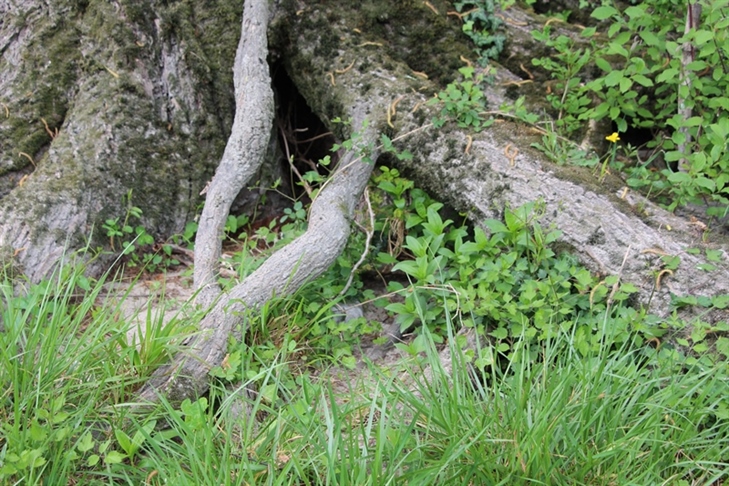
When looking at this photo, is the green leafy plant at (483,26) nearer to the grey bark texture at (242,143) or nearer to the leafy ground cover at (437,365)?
the leafy ground cover at (437,365)

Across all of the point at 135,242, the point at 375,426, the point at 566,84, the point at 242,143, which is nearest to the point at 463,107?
the point at 566,84

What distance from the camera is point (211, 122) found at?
340cm

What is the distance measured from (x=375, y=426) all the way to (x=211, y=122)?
2.06 m

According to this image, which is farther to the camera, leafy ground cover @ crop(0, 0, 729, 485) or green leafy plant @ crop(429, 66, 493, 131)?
green leafy plant @ crop(429, 66, 493, 131)

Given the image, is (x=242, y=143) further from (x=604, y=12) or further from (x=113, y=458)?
(x=604, y=12)

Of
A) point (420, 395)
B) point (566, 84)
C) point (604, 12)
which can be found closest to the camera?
point (420, 395)

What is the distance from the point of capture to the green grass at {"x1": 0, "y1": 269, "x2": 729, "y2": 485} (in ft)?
5.85

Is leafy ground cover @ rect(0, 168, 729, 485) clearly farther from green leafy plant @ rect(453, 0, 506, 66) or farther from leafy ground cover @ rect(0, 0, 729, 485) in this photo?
green leafy plant @ rect(453, 0, 506, 66)

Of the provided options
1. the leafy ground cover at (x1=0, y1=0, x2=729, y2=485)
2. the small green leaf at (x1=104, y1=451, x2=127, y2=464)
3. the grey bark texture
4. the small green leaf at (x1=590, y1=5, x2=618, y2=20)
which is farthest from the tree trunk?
the small green leaf at (x1=104, y1=451, x2=127, y2=464)

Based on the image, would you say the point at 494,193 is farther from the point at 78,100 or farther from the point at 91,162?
the point at 78,100

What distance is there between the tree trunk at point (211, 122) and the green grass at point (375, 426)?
0.60m

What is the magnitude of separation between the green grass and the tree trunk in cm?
60

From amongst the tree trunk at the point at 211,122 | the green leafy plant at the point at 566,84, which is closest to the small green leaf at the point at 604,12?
the green leafy plant at the point at 566,84

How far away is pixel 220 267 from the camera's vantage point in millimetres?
2924
